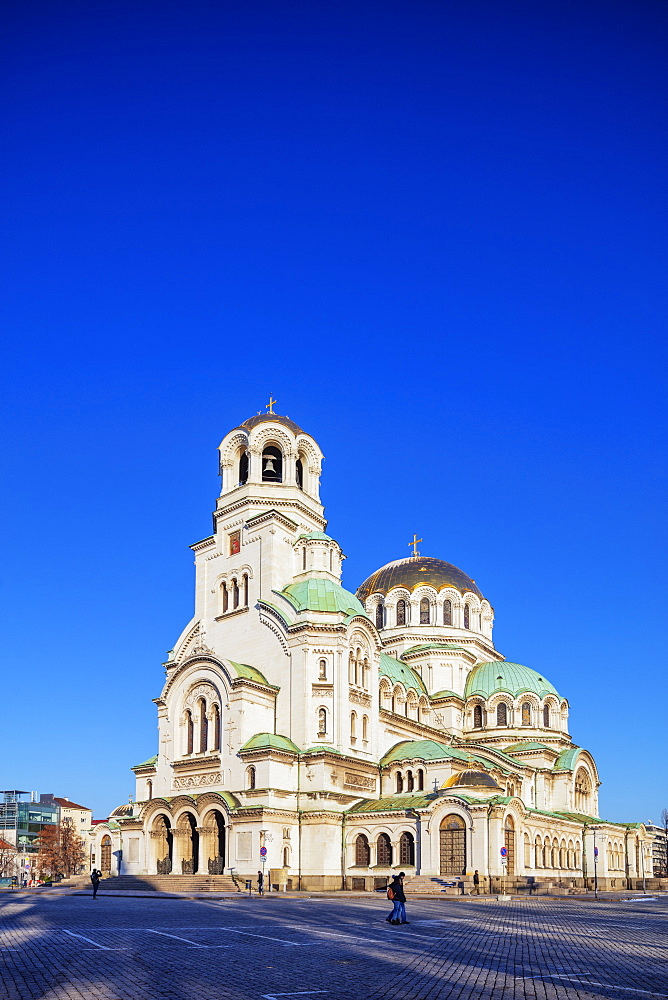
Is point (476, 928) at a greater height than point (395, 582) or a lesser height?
lesser

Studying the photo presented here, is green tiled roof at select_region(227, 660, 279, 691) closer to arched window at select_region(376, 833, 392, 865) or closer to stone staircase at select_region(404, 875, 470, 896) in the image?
arched window at select_region(376, 833, 392, 865)

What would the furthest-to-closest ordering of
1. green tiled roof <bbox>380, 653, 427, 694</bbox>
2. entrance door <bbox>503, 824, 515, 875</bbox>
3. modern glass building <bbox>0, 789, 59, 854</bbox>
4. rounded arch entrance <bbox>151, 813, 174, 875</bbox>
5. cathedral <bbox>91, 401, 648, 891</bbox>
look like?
modern glass building <bbox>0, 789, 59, 854</bbox>
green tiled roof <bbox>380, 653, 427, 694</bbox>
rounded arch entrance <bbox>151, 813, 174, 875</bbox>
entrance door <bbox>503, 824, 515, 875</bbox>
cathedral <bbox>91, 401, 648, 891</bbox>

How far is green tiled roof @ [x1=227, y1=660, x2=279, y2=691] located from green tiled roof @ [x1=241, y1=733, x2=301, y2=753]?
297 cm

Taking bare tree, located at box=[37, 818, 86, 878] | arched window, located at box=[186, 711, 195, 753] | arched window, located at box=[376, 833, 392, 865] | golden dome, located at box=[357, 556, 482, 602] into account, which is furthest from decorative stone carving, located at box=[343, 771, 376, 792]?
bare tree, located at box=[37, 818, 86, 878]

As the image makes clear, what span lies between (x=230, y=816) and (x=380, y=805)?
7849 millimetres

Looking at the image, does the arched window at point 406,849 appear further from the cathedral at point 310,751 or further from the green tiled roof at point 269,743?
the green tiled roof at point 269,743

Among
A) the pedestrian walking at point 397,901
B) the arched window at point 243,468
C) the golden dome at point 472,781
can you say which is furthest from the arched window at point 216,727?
the pedestrian walking at point 397,901

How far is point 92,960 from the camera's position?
15758mm

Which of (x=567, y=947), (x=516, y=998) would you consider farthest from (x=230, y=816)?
(x=516, y=998)

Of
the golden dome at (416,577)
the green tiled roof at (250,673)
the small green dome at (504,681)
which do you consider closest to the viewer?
the green tiled roof at (250,673)

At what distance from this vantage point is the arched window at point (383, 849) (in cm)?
4800

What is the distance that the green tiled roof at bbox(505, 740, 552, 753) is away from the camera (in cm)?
6506

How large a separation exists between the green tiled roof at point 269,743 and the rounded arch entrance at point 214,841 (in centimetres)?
375

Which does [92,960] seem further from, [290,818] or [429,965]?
[290,818]
